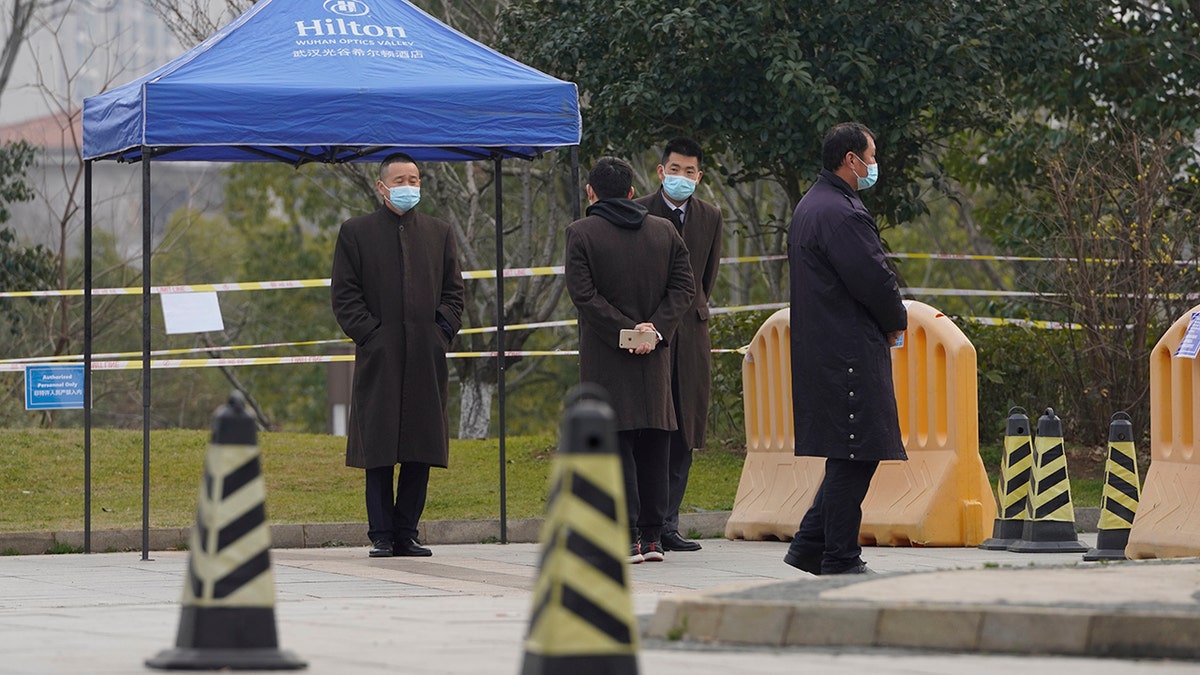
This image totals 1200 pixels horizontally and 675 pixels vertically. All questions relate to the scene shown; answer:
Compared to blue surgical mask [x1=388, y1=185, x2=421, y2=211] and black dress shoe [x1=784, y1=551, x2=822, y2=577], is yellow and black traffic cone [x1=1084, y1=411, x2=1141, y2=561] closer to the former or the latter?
black dress shoe [x1=784, y1=551, x2=822, y2=577]

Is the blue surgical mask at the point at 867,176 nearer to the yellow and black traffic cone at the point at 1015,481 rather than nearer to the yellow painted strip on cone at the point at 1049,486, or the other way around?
the yellow painted strip on cone at the point at 1049,486

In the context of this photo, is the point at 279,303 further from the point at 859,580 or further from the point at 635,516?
the point at 859,580

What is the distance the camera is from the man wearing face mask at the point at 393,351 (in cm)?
1034

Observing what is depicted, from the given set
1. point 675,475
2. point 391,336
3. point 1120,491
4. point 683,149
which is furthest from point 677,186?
point 1120,491

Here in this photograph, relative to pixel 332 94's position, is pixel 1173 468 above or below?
below

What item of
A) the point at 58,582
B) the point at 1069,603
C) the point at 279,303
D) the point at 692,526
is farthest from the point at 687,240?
the point at 279,303

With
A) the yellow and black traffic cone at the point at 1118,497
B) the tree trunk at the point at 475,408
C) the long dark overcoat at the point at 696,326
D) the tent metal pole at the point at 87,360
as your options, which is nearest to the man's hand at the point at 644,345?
the long dark overcoat at the point at 696,326

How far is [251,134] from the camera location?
1027 cm

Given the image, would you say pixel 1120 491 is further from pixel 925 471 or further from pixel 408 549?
pixel 408 549

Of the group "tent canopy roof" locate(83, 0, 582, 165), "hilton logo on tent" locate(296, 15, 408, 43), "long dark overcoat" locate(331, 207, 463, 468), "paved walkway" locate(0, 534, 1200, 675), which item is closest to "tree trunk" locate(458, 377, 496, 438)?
"tent canopy roof" locate(83, 0, 582, 165)

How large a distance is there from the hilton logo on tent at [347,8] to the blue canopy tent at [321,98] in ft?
0.04

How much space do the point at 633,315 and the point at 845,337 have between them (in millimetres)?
1657

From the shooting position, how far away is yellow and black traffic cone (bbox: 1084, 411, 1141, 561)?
10.4 metres

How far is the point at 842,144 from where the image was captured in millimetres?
8844
